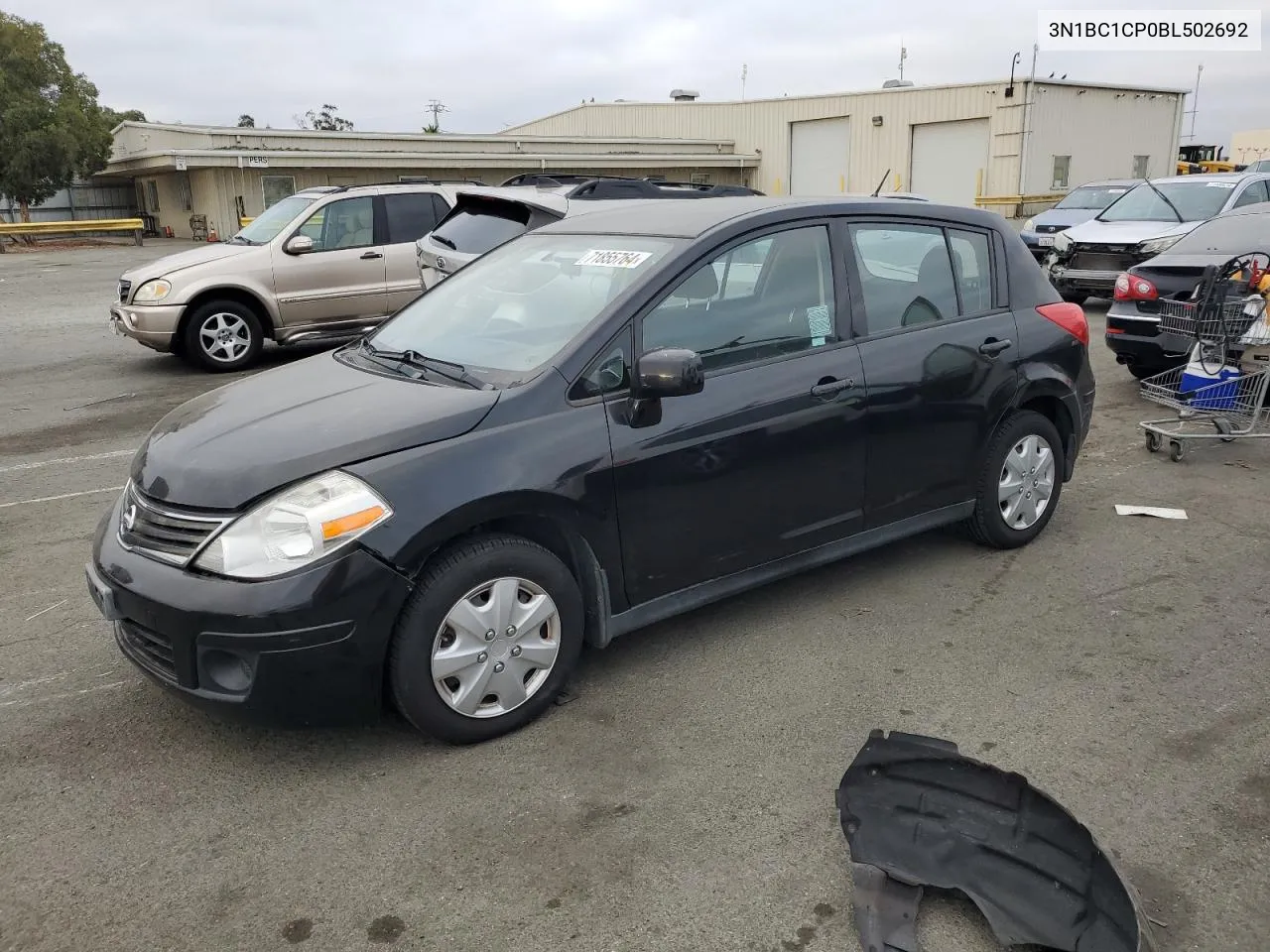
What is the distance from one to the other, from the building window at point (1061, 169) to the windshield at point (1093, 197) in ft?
44.5

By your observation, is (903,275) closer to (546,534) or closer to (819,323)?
(819,323)

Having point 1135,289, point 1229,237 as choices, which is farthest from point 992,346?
point 1229,237

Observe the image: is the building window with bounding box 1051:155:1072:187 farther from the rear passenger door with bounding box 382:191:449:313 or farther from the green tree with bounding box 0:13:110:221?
the green tree with bounding box 0:13:110:221

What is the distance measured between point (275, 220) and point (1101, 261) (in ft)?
32.7

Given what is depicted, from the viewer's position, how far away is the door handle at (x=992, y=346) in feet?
15.4

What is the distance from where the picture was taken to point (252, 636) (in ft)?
9.84

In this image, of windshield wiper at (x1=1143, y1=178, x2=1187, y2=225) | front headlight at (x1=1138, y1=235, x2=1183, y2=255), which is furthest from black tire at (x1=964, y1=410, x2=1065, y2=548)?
windshield wiper at (x1=1143, y1=178, x2=1187, y2=225)

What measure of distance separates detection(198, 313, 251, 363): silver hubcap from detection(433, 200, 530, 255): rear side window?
9.54 ft

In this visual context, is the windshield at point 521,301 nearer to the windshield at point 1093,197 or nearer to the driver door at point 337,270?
the driver door at point 337,270

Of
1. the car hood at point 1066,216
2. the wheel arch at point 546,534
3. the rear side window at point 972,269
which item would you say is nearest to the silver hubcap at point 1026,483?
the rear side window at point 972,269

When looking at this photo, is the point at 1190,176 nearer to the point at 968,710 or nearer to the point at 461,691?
the point at 968,710

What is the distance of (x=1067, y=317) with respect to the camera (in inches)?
200

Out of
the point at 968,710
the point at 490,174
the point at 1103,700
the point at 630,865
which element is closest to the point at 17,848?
the point at 630,865

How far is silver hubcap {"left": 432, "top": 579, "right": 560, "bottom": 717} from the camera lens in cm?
325
